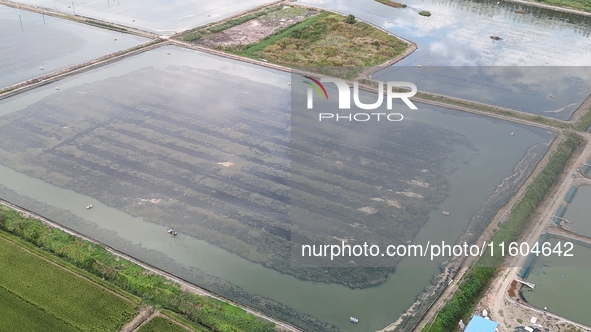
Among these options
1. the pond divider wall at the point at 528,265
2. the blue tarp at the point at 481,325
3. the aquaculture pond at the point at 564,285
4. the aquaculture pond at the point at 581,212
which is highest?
the aquaculture pond at the point at 581,212

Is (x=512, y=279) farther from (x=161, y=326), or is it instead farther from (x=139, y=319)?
(x=139, y=319)

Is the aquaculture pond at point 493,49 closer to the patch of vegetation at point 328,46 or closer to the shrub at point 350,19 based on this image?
the patch of vegetation at point 328,46

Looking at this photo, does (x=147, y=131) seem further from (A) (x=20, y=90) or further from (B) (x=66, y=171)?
(A) (x=20, y=90)

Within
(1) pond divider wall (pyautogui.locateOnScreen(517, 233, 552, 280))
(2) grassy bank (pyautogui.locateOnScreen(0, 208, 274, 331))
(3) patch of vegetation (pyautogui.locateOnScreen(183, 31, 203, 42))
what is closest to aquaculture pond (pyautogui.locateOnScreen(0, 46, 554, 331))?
(2) grassy bank (pyautogui.locateOnScreen(0, 208, 274, 331))

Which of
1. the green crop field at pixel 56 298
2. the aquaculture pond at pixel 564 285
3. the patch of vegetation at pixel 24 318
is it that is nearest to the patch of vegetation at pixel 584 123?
the aquaculture pond at pixel 564 285

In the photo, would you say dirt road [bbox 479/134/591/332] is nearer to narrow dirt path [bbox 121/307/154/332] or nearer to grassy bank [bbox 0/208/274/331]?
grassy bank [bbox 0/208/274/331]
